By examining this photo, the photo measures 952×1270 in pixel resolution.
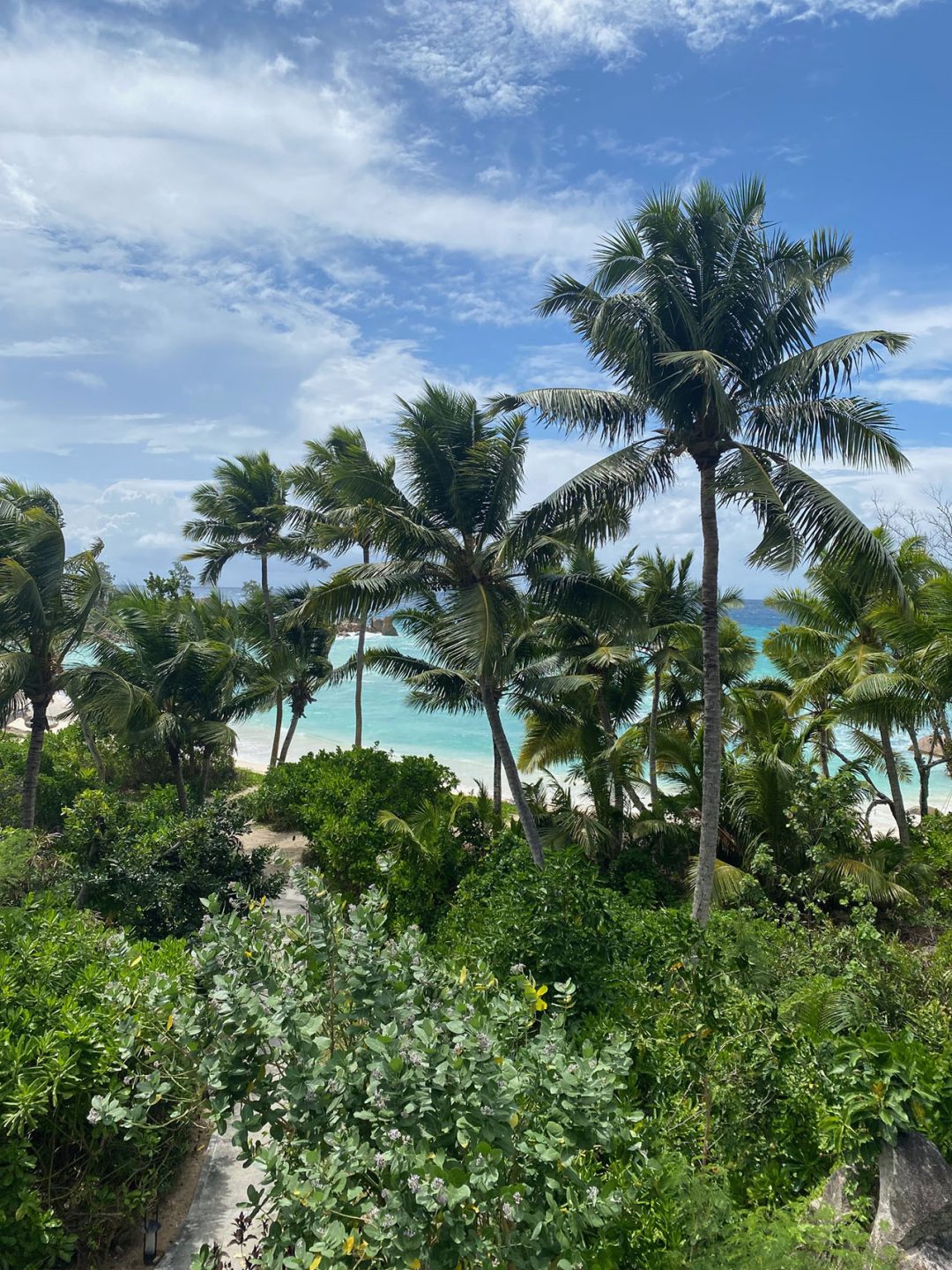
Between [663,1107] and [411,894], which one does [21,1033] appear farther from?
[411,894]

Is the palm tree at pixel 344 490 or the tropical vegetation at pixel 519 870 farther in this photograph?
the palm tree at pixel 344 490

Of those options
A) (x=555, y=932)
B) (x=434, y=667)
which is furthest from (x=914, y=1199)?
(x=434, y=667)

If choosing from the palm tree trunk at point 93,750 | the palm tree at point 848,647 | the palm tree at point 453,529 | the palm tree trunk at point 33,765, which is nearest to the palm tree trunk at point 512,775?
the palm tree at point 453,529

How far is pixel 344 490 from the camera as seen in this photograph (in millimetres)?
11961

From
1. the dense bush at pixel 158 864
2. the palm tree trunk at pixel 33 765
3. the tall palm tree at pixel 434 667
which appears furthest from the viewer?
the tall palm tree at pixel 434 667

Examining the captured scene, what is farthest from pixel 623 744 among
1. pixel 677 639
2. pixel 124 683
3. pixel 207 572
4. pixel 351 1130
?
pixel 207 572

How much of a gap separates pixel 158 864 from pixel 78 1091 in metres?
6.24

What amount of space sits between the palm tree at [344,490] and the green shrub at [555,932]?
6.00 meters

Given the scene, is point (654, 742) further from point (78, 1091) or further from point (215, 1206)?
point (78, 1091)

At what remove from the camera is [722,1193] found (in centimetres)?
358

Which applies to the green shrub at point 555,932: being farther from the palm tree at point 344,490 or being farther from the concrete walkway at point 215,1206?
the palm tree at point 344,490

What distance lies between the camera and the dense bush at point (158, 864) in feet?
32.7

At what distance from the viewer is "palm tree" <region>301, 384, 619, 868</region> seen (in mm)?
11602

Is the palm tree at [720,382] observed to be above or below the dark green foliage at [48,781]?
above
